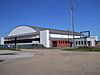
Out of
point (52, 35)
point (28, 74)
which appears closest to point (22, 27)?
point (52, 35)

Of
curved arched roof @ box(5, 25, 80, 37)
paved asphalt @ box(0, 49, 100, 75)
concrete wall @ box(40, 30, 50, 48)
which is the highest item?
curved arched roof @ box(5, 25, 80, 37)

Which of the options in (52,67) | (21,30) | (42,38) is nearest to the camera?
(52,67)

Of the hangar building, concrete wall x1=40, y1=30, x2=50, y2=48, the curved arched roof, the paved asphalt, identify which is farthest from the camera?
the curved arched roof

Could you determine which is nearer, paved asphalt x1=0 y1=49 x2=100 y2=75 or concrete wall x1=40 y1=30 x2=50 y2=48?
paved asphalt x1=0 y1=49 x2=100 y2=75

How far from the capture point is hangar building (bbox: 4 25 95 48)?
84312mm

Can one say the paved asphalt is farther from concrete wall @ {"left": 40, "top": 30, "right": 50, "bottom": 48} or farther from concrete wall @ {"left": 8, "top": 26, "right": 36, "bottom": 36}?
concrete wall @ {"left": 8, "top": 26, "right": 36, "bottom": 36}

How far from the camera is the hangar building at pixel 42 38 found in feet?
277

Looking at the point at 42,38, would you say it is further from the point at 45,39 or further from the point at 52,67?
the point at 52,67

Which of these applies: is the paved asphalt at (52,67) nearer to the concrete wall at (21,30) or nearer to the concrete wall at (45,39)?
the concrete wall at (45,39)

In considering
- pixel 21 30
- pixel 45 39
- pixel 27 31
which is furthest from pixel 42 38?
pixel 21 30

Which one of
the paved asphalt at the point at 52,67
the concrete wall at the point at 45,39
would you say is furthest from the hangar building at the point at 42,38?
the paved asphalt at the point at 52,67

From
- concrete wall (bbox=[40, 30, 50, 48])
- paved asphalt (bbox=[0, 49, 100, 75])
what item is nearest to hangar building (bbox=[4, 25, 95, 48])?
concrete wall (bbox=[40, 30, 50, 48])

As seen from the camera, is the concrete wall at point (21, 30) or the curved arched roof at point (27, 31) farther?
the concrete wall at point (21, 30)

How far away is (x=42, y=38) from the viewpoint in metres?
84.4
